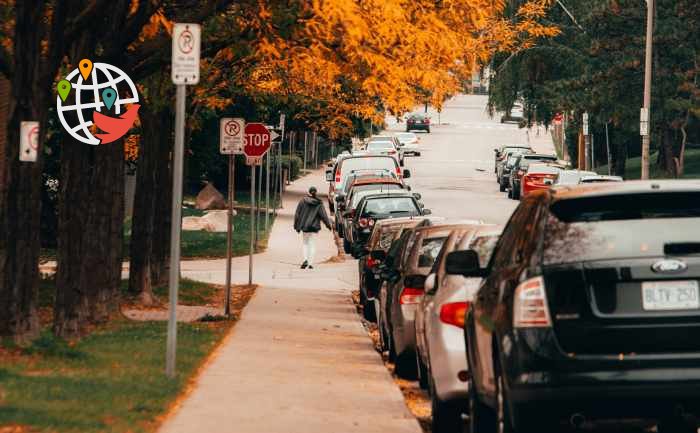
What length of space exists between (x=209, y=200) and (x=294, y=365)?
3613 cm

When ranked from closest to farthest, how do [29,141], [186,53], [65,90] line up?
[186,53] → [29,141] → [65,90]

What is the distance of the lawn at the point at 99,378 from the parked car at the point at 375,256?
2.68 m

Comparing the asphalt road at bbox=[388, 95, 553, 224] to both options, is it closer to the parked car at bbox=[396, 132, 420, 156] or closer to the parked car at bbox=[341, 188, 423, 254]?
the parked car at bbox=[396, 132, 420, 156]

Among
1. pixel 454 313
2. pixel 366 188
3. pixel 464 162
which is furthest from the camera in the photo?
pixel 464 162

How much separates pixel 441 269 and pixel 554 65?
48.9m

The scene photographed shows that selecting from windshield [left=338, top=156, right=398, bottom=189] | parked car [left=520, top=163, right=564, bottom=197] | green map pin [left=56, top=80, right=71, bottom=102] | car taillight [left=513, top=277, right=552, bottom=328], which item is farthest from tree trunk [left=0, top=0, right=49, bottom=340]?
parked car [left=520, top=163, right=564, bottom=197]

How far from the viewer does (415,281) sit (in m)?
15.3

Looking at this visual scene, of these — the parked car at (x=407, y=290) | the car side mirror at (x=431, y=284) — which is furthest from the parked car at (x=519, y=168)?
the car side mirror at (x=431, y=284)

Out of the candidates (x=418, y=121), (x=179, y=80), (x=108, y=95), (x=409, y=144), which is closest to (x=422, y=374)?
(x=179, y=80)

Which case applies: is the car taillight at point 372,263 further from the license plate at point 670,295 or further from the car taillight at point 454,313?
the license plate at point 670,295

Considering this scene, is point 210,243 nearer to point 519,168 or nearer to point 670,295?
point 519,168

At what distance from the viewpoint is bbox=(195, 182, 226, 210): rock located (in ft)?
169

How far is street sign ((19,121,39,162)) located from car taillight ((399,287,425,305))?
3.85m

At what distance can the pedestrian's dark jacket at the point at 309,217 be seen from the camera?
33.8 metres
